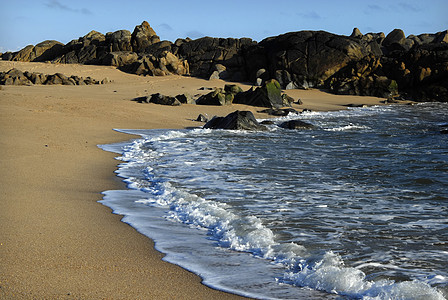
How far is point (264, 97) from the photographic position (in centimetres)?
2128

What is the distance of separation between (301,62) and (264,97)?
38.8 feet

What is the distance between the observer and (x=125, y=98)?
20.8m

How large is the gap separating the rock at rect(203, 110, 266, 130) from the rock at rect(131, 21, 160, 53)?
2780cm

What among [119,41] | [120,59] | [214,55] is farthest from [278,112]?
[119,41]

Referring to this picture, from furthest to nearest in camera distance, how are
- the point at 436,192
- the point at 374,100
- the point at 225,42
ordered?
the point at 225,42, the point at 374,100, the point at 436,192

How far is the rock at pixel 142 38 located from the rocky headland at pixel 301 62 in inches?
18.0

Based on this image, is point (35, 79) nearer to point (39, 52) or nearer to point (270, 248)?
point (39, 52)

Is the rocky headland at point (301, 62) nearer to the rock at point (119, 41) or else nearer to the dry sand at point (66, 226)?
the rock at point (119, 41)

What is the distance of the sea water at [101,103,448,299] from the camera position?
3.42 metres

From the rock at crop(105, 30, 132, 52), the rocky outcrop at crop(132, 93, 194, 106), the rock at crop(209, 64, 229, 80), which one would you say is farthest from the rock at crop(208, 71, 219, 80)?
the rocky outcrop at crop(132, 93, 194, 106)

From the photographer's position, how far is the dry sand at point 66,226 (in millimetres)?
3094

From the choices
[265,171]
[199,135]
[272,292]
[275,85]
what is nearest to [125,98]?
[275,85]

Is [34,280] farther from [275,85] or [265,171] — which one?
[275,85]

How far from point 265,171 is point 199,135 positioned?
17.4 ft
